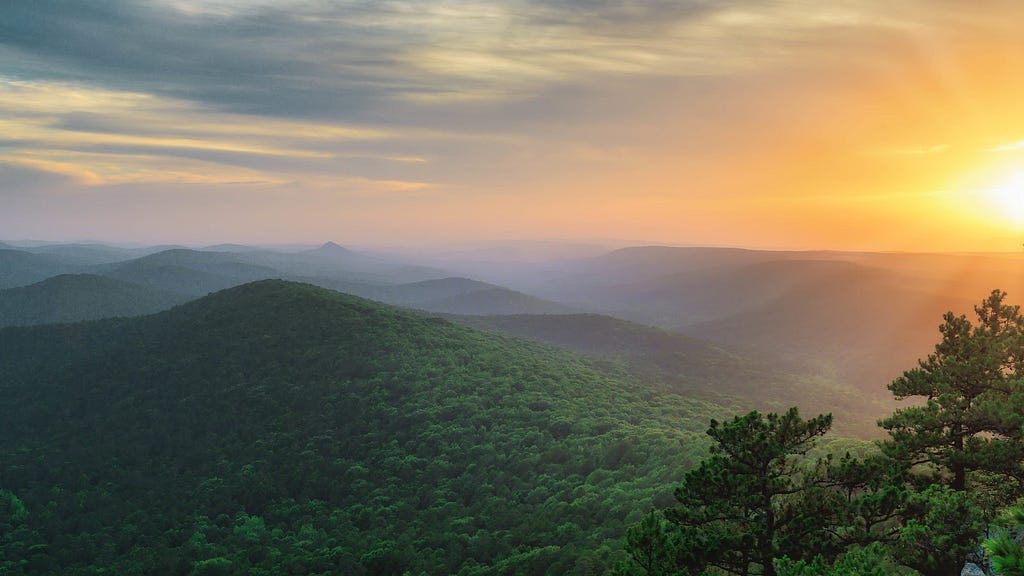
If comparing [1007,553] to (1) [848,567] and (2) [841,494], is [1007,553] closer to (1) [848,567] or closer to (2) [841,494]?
(1) [848,567]

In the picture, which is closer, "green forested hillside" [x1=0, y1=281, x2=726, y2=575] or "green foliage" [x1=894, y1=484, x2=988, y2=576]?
"green foliage" [x1=894, y1=484, x2=988, y2=576]

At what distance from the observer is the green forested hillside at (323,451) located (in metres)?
55.4

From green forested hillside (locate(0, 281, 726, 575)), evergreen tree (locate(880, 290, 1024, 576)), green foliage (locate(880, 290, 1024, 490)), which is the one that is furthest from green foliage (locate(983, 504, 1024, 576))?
green forested hillside (locate(0, 281, 726, 575))

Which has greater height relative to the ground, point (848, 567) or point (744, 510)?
point (848, 567)

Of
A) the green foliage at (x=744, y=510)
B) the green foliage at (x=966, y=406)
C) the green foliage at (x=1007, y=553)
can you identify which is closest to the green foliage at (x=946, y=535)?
the green foliage at (x=744, y=510)

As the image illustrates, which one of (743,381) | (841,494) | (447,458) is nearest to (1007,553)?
(841,494)

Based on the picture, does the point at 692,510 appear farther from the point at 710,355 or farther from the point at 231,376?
the point at 710,355

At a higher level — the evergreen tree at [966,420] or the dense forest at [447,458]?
the evergreen tree at [966,420]

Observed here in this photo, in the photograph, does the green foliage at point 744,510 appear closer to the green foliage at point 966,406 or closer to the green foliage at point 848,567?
the green foliage at point 848,567

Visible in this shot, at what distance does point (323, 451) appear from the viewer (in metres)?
78.8

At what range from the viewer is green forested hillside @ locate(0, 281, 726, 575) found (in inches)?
2180

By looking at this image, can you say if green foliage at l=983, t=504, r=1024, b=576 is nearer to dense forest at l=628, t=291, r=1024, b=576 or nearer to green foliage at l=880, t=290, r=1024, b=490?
dense forest at l=628, t=291, r=1024, b=576

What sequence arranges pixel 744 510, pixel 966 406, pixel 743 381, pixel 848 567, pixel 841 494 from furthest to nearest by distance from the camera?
pixel 743 381, pixel 966 406, pixel 841 494, pixel 744 510, pixel 848 567

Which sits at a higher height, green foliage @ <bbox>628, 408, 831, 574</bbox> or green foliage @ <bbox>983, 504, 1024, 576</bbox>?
green foliage @ <bbox>983, 504, 1024, 576</bbox>
